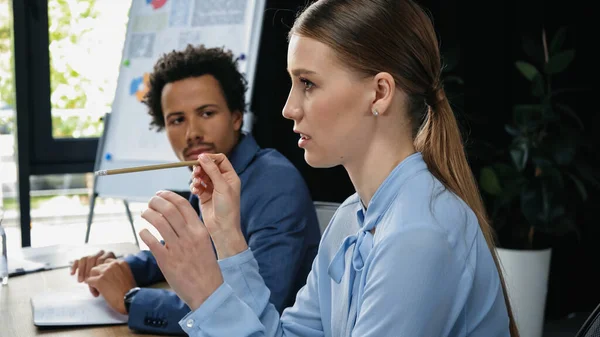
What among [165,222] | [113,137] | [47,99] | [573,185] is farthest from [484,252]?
[47,99]

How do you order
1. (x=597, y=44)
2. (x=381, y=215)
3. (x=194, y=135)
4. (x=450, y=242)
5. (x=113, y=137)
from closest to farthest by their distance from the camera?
(x=450, y=242)
(x=381, y=215)
(x=194, y=135)
(x=113, y=137)
(x=597, y=44)

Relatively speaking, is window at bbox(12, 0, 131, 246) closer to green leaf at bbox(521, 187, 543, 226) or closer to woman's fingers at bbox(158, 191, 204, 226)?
green leaf at bbox(521, 187, 543, 226)

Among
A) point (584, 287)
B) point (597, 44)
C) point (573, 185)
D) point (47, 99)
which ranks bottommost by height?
point (584, 287)

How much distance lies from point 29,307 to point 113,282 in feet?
0.59

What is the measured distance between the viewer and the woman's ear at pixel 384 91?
40.8 inches

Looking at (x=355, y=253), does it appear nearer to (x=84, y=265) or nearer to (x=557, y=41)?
(x=84, y=265)

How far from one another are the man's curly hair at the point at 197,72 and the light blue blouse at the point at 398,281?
34.8 inches

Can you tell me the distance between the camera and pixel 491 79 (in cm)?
365

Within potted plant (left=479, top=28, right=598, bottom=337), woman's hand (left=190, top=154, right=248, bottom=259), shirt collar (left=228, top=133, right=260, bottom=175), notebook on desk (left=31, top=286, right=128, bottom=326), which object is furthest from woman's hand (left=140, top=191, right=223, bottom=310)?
potted plant (left=479, top=28, right=598, bottom=337)

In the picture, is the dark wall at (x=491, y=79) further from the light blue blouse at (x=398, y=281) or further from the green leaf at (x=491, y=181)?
the light blue blouse at (x=398, y=281)

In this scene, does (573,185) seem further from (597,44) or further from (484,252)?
(484,252)

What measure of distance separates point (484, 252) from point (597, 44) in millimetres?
2957

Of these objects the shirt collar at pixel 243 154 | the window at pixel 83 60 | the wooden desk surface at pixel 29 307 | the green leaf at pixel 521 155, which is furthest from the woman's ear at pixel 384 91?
the window at pixel 83 60

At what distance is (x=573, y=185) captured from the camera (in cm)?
364
